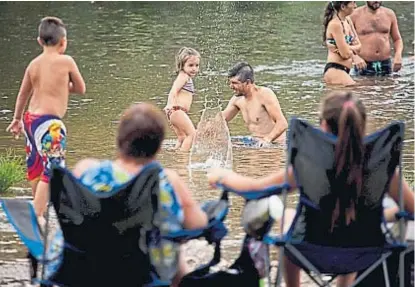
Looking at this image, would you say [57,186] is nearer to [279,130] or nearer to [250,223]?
[250,223]

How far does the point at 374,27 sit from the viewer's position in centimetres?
1290

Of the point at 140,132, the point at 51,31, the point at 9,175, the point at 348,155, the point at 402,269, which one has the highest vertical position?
the point at 51,31

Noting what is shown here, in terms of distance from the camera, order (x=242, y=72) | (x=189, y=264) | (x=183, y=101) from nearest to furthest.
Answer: (x=189, y=264)
(x=242, y=72)
(x=183, y=101)

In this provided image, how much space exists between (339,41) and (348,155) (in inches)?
312

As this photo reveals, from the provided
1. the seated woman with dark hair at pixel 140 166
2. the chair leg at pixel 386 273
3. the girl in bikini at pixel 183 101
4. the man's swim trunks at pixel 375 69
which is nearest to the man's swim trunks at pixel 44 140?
the seated woman with dark hair at pixel 140 166

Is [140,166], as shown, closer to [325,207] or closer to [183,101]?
[325,207]

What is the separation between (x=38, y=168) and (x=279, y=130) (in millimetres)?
3371

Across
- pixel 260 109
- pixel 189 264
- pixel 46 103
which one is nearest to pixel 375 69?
pixel 260 109

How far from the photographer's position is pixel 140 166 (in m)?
4.10

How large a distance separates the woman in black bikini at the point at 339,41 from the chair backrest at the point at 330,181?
7.75 metres

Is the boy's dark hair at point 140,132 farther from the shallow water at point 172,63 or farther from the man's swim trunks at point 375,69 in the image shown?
the man's swim trunks at point 375,69

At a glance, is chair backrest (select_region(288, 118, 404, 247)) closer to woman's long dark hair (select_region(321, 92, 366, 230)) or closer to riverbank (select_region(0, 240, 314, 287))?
woman's long dark hair (select_region(321, 92, 366, 230))

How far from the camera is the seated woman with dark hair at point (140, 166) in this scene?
159 inches

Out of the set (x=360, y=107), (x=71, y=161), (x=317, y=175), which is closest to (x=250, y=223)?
(x=317, y=175)
